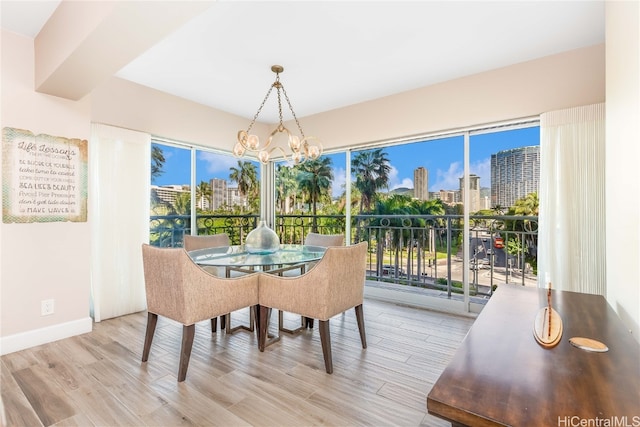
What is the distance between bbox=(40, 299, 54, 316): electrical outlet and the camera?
2550 mm

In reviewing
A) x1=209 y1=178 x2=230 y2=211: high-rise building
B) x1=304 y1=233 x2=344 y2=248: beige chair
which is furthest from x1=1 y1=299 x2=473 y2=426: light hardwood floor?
x1=209 y1=178 x2=230 y2=211: high-rise building

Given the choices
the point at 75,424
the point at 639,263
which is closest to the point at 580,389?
the point at 639,263

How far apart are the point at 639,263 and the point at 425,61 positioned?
2294 mm

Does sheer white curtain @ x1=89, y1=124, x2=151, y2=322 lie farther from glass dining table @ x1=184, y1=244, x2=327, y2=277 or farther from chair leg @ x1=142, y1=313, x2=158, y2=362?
chair leg @ x1=142, y1=313, x2=158, y2=362

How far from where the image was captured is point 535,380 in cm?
86

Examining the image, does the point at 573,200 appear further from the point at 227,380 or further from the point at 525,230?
the point at 227,380

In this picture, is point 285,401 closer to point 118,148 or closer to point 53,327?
point 53,327

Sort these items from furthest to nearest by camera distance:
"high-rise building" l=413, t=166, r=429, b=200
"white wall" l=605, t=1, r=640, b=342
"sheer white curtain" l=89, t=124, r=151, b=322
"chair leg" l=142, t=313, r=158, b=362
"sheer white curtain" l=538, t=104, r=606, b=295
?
"high-rise building" l=413, t=166, r=429, b=200 → "sheer white curtain" l=89, t=124, r=151, b=322 → "sheer white curtain" l=538, t=104, r=606, b=295 → "chair leg" l=142, t=313, r=158, b=362 → "white wall" l=605, t=1, r=640, b=342

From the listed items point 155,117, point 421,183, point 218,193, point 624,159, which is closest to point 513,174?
point 421,183

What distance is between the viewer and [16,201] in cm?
241

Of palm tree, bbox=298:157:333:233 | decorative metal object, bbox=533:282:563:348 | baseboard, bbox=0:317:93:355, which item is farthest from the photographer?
palm tree, bbox=298:157:333:233

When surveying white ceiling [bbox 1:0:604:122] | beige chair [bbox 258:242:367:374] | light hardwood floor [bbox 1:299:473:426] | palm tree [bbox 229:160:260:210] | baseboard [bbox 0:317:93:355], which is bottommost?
light hardwood floor [bbox 1:299:473:426]

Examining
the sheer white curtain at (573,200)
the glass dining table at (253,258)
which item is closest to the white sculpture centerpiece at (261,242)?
the glass dining table at (253,258)

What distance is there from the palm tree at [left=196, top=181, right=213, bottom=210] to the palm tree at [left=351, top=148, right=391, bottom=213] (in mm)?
2032
